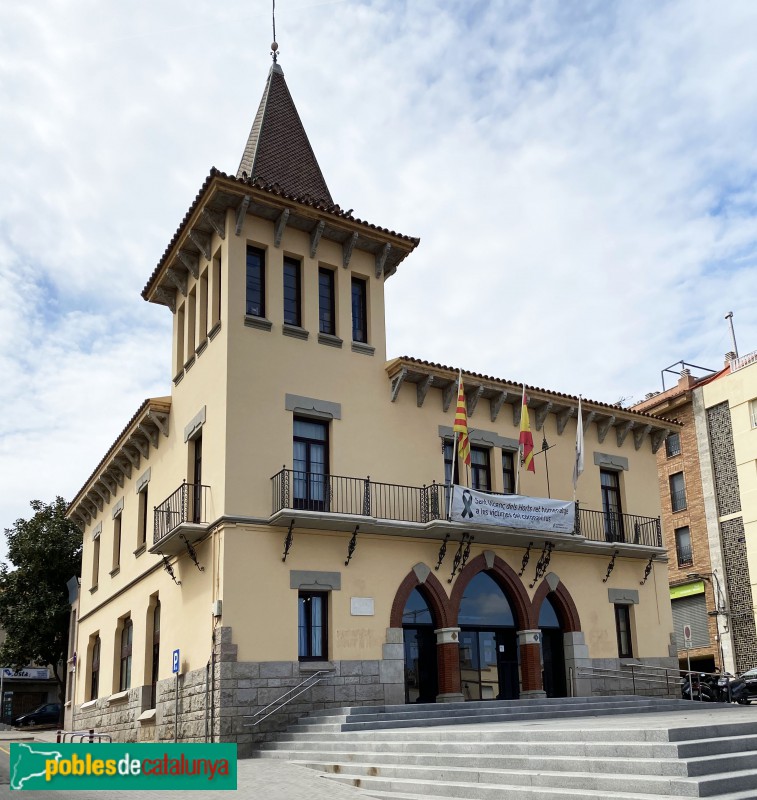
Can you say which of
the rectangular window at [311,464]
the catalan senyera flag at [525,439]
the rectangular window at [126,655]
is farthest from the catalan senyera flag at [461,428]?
the rectangular window at [126,655]

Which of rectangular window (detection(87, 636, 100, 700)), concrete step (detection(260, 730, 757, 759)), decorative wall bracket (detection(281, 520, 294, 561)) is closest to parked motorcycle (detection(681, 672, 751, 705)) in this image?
decorative wall bracket (detection(281, 520, 294, 561))

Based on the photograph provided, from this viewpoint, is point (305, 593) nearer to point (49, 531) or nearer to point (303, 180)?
point (303, 180)

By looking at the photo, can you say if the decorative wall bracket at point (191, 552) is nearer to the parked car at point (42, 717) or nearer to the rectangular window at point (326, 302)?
the rectangular window at point (326, 302)

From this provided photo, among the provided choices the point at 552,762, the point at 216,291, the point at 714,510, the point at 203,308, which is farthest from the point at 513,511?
the point at 714,510

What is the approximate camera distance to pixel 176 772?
11445 mm

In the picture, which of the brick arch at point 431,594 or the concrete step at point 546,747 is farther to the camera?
the brick arch at point 431,594

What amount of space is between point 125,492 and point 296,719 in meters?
12.2

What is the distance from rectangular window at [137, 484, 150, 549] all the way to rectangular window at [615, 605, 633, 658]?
1355 centimetres

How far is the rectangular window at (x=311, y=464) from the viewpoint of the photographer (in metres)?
19.9

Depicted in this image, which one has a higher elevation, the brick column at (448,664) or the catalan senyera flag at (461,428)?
the catalan senyera flag at (461,428)

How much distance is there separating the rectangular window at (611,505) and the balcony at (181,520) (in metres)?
11.6

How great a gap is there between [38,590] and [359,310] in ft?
95.0

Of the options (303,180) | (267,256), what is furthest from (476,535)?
(303,180)

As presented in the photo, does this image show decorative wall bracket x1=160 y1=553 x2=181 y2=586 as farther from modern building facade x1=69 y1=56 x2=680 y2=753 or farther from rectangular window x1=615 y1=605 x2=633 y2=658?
rectangular window x1=615 y1=605 x2=633 y2=658
